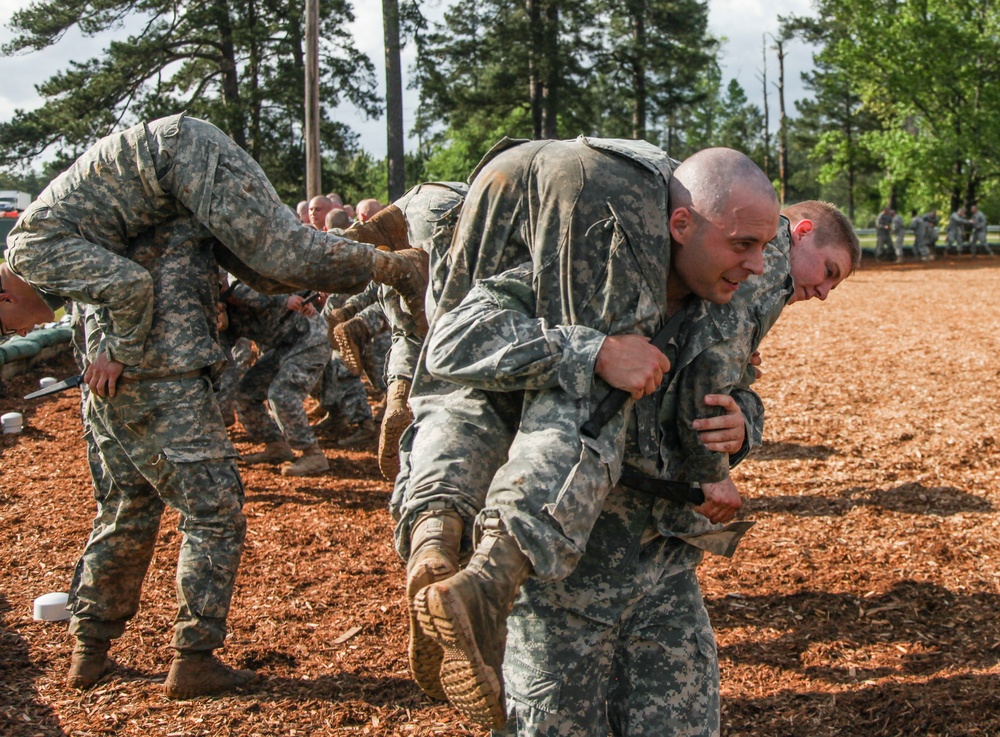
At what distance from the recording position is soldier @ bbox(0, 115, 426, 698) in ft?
13.0

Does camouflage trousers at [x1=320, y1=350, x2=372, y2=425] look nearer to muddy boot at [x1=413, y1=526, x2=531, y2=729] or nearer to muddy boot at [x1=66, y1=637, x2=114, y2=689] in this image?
muddy boot at [x1=66, y1=637, x2=114, y2=689]

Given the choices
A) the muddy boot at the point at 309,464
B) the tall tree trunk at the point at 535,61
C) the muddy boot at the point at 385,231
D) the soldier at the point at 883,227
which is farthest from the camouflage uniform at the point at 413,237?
the soldier at the point at 883,227

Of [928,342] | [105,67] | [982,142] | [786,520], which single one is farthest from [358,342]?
[982,142]

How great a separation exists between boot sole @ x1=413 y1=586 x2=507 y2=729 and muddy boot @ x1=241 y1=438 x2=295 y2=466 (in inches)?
259

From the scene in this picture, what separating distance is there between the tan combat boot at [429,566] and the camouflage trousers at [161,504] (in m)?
1.82

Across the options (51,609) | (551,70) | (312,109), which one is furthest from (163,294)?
(551,70)

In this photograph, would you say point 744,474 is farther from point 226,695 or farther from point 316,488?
point 226,695

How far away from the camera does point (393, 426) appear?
5.61 m

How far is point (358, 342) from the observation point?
7031 millimetres

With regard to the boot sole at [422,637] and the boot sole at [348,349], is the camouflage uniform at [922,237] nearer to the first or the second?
the boot sole at [348,349]

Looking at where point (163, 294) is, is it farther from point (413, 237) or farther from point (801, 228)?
point (801, 228)

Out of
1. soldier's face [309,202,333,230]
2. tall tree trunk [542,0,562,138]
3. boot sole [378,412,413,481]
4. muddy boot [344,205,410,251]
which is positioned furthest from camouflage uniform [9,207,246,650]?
tall tree trunk [542,0,562,138]

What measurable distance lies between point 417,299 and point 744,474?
4218 millimetres

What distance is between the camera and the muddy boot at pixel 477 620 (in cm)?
231
